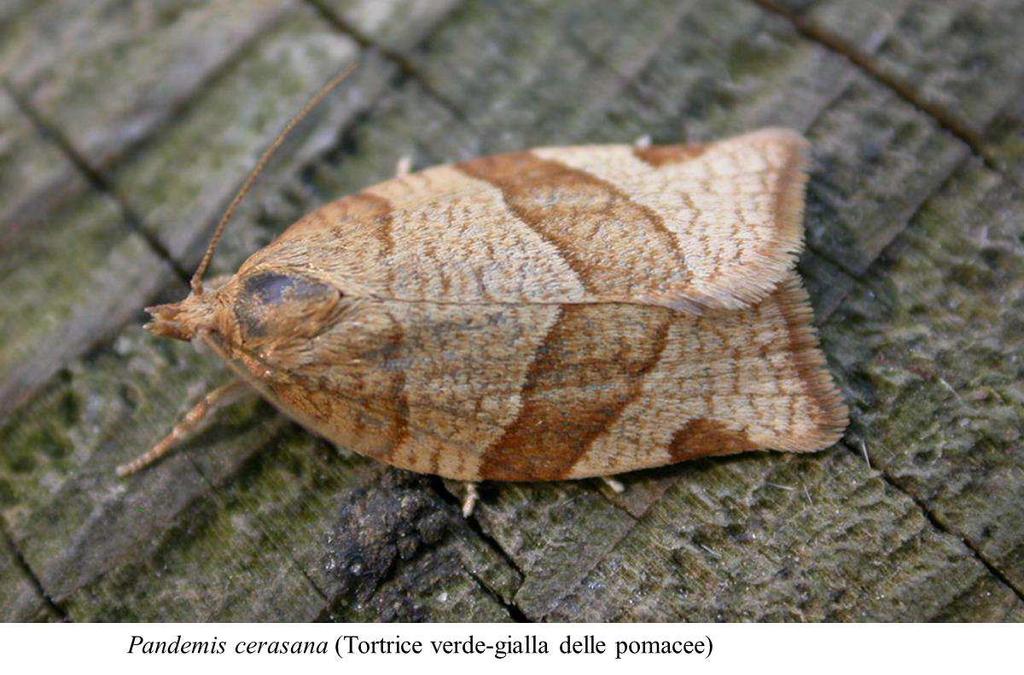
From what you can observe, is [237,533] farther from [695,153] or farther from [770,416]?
[695,153]

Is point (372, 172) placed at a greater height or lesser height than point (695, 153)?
greater

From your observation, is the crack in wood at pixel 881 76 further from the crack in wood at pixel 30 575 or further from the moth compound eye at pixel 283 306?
the crack in wood at pixel 30 575

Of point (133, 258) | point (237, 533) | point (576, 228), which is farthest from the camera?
point (133, 258)

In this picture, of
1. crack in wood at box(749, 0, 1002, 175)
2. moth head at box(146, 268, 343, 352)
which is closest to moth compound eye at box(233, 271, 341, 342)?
moth head at box(146, 268, 343, 352)

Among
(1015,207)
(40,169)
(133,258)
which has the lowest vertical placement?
(1015,207)

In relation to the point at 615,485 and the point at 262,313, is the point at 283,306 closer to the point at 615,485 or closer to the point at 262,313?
the point at 262,313

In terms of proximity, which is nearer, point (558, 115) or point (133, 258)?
point (133, 258)
